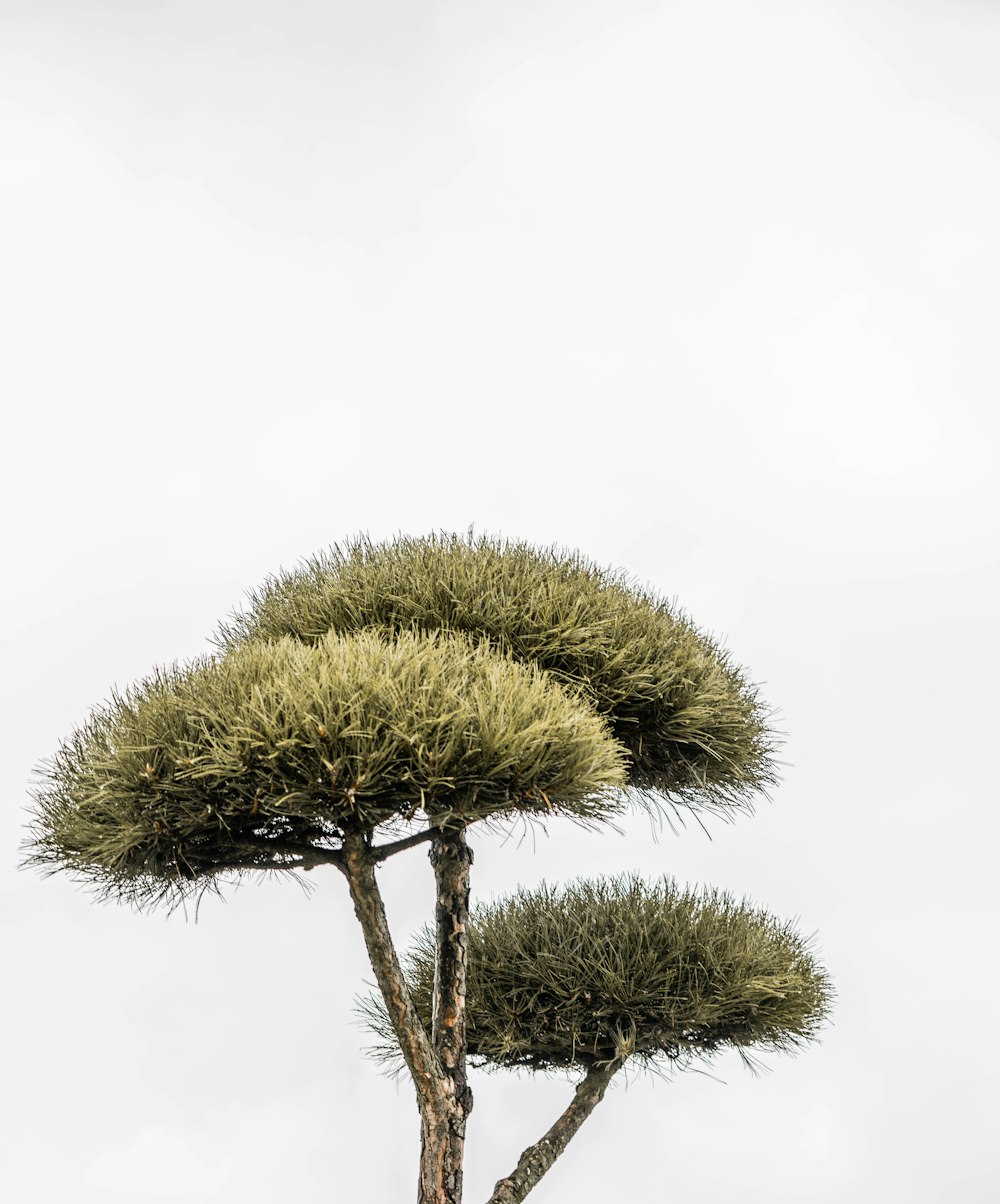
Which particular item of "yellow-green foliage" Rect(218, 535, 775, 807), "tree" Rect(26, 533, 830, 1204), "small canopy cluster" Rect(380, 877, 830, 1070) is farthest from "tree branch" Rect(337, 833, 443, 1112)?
"yellow-green foliage" Rect(218, 535, 775, 807)

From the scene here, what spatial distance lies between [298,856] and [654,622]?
1287 mm

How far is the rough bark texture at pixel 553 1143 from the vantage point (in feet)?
13.8

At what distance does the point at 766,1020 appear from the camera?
14.7 feet

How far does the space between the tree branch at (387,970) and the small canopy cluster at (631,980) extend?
0.51 meters

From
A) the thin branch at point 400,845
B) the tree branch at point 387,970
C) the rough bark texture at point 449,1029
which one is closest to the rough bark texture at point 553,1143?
the rough bark texture at point 449,1029

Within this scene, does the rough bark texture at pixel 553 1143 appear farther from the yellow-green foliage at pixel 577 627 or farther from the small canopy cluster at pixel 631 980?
the yellow-green foliage at pixel 577 627

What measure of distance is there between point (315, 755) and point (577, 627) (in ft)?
3.35

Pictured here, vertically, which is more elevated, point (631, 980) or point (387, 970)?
point (631, 980)

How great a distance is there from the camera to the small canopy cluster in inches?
169

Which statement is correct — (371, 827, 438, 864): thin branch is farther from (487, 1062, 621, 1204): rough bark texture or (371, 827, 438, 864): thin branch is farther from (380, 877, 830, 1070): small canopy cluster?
(487, 1062, 621, 1204): rough bark texture

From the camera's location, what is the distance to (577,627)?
3.82 m

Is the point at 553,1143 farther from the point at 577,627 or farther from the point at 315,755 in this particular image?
the point at 315,755

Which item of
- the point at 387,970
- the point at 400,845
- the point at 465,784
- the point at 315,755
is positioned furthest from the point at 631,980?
the point at 315,755

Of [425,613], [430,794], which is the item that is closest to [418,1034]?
[430,794]
